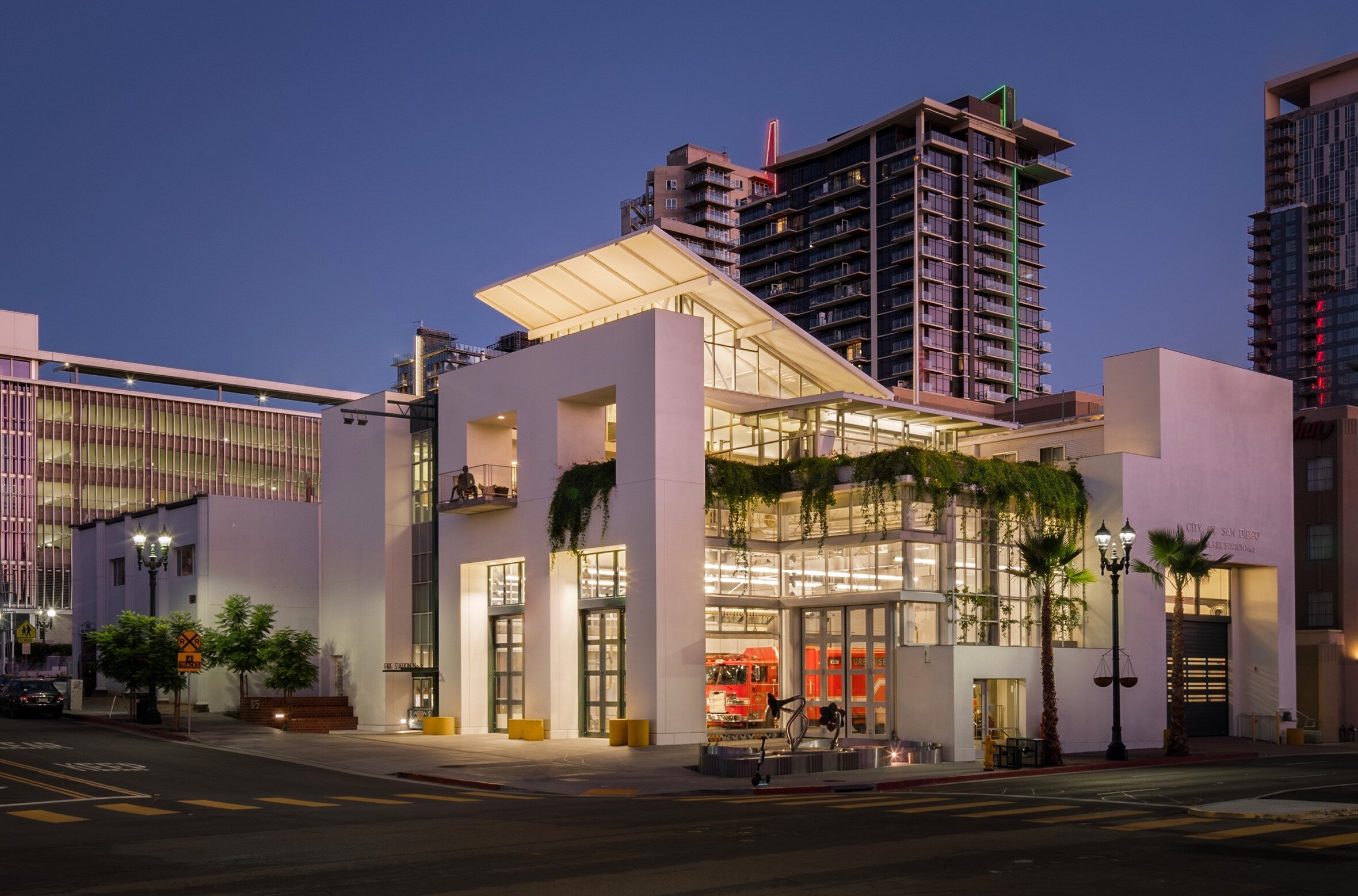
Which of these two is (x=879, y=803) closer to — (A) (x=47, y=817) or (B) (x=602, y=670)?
(A) (x=47, y=817)

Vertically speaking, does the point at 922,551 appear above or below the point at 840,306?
below

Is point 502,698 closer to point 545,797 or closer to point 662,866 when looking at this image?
point 545,797

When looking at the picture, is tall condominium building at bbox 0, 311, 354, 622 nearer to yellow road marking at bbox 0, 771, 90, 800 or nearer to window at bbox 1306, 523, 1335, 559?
window at bbox 1306, 523, 1335, 559

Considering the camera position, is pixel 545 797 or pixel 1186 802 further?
pixel 545 797

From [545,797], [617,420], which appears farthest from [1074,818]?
[617,420]

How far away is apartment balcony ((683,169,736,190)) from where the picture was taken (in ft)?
514

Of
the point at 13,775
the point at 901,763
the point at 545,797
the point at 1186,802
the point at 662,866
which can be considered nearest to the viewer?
the point at 662,866

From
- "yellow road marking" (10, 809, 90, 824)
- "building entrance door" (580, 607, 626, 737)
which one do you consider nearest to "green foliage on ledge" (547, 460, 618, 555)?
"building entrance door" (580, 607, 626, 737)

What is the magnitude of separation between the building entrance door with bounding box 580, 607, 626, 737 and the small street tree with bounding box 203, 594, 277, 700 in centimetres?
1271

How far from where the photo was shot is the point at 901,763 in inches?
1275

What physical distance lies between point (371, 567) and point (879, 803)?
2804 cm

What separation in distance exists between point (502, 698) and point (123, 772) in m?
15.7

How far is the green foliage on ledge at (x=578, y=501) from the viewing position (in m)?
39.3

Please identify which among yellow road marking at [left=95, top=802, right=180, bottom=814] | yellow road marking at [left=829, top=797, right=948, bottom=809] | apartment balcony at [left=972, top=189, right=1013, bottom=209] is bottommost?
yellow road marking at [left=829, top=797, right=948, bottom=809]
